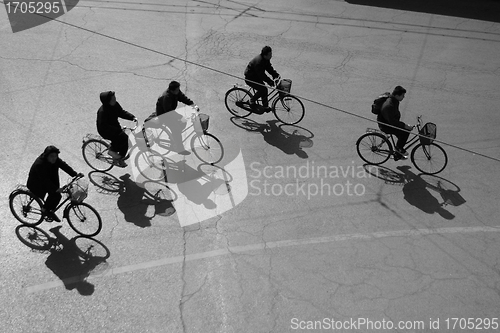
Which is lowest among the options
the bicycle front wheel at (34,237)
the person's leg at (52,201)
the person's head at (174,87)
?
the bicycle front wheel at (34,237)

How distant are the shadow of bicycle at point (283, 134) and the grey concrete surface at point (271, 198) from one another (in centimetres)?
8

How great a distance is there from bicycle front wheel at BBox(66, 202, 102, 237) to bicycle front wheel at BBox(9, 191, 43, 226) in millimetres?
485

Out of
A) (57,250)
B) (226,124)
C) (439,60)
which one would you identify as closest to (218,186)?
(226,124)

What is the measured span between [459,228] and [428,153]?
167 centimetres

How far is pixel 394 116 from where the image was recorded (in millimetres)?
8289

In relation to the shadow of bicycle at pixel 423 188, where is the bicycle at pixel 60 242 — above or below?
below

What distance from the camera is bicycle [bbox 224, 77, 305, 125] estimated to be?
32.0ft

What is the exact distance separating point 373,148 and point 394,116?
0.87m

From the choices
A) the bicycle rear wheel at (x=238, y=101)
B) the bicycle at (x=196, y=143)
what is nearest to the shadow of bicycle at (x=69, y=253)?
the bicycle at (x=196, y=143)

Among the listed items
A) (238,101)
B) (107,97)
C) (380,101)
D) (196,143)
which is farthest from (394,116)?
(107,97)

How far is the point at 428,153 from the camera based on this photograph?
8648 mm

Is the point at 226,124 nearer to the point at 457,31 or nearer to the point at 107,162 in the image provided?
the point at 107,162

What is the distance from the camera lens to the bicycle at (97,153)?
8289 millimetres

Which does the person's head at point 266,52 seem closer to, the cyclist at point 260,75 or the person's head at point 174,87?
the cyclist at point 260,75
